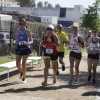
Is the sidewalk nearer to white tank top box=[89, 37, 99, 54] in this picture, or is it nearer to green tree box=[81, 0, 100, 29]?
white tank top box=[89, 37, 99, 54]

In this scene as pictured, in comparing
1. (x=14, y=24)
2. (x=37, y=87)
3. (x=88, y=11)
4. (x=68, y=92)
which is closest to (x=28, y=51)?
(x=37, y=87)

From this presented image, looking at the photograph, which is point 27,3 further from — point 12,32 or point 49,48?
point 49,48

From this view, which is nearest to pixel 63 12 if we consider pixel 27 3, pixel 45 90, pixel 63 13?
pixel 63 13

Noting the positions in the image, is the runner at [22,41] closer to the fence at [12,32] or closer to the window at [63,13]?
the fence at [12,32]

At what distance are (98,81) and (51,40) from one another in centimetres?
281

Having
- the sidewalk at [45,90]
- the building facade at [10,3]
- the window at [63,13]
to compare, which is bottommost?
the sidewalk at [45,90]

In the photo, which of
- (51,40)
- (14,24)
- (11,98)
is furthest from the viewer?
(14,24)

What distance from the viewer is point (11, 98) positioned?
768cm

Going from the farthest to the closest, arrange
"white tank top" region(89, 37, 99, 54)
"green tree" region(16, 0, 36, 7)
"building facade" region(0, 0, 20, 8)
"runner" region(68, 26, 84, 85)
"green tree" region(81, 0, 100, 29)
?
1. "green tree" region(16, 0, 36, 7)
2. "building facade" region(0, 0, 20, 8)
3. "green tree" region(81, 0, 100, 29)
4. "white tank top" region(89, 37, 99, 54)
5. "runner" region(68, 26, 84, 85)

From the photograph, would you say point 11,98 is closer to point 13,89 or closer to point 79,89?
point 13,89

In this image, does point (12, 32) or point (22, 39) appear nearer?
point (22, 39)

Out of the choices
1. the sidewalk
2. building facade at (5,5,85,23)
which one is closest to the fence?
the sidewalk

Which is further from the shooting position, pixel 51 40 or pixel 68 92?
pixel 51 40

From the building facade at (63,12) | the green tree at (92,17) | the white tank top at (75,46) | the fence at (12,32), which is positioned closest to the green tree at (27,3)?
the building facade at (63,12)
